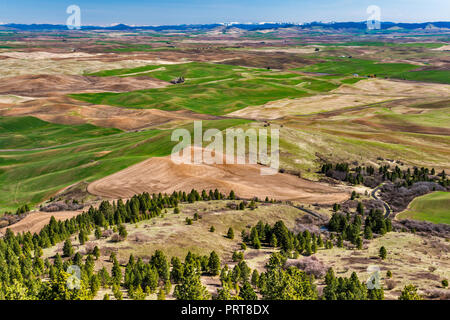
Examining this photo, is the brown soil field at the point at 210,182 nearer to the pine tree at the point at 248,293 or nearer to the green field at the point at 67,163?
the green field at the point at 67,163

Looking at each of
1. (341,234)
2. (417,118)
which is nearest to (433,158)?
(417,118)

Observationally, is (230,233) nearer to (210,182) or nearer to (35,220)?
(210,182)

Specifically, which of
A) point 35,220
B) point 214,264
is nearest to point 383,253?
point 214,264

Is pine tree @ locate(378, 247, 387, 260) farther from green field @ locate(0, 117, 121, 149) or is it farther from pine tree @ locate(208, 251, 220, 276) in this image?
green field @ locate(0, 117, 121, 149)

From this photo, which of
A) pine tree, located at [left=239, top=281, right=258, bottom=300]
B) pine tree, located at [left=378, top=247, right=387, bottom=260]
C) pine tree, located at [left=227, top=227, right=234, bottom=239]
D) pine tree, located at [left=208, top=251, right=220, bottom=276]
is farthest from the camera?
pine tree, located at [left=227, top=227, right=234, bottom=239]

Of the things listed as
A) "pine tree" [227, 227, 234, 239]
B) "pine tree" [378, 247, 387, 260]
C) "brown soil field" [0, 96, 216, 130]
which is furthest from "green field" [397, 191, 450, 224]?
"brown soil field" [0, 96, 216, 130]

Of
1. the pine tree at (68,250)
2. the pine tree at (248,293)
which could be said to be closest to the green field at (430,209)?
the pine tree at (248,293)
